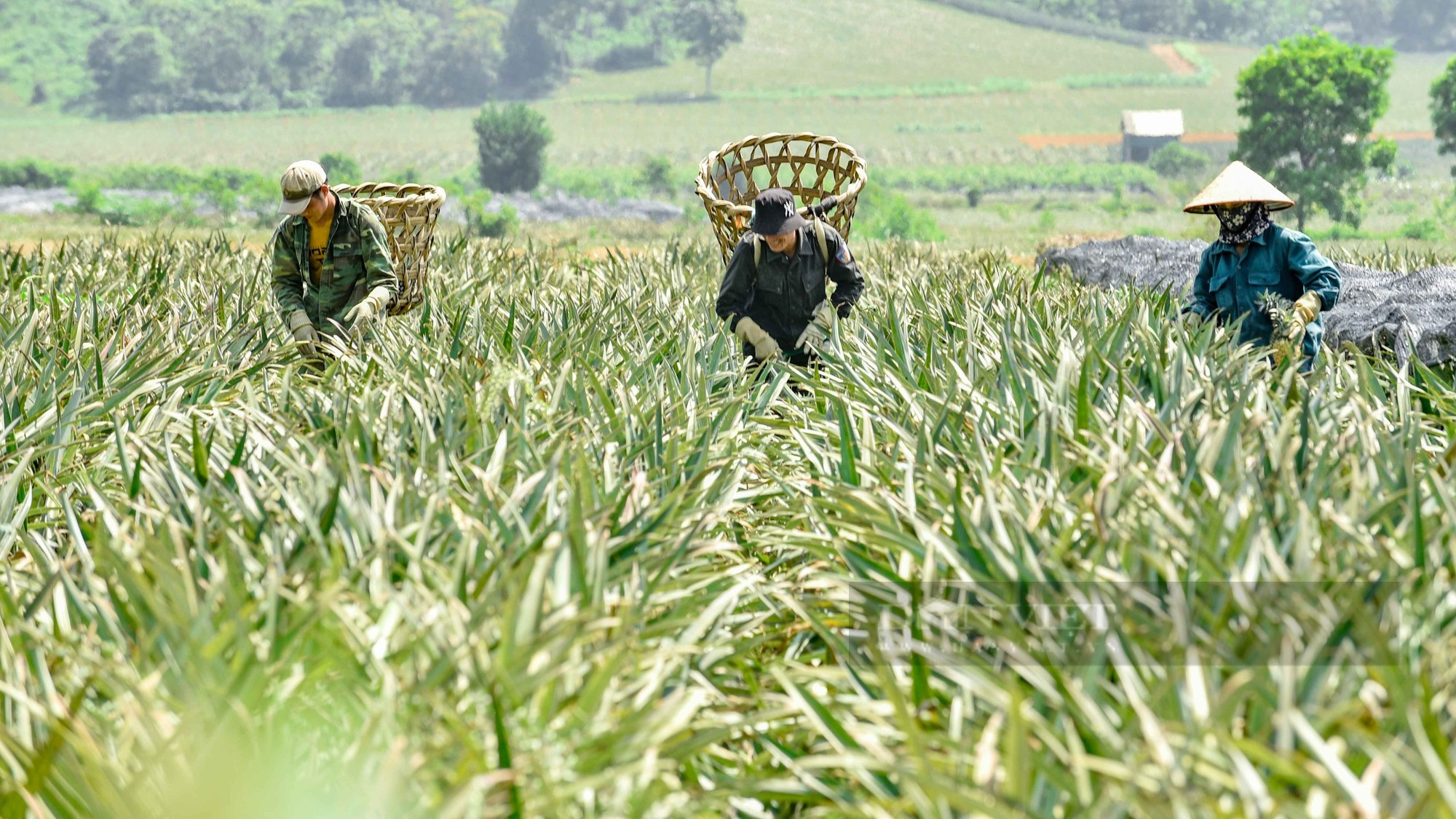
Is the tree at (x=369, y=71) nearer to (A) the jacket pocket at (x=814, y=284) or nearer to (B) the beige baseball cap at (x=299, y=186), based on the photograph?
(B) the beige baseball cap at (x=299, y=186)

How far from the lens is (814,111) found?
323 feet

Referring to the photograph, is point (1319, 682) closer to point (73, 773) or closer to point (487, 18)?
point (73, 773)

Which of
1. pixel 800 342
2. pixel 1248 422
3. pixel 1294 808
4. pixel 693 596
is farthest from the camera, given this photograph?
pixel 800 342

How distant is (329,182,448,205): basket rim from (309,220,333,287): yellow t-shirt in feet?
1.48

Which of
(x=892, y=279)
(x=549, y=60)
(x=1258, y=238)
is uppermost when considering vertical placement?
(x=549, y=60)

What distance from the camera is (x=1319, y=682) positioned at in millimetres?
2059

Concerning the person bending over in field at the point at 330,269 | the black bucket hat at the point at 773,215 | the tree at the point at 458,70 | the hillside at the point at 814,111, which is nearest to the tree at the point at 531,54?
the tree at the point at 458,70

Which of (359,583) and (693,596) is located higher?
(359,583)

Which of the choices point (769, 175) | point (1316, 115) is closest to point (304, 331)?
point (769, 175)

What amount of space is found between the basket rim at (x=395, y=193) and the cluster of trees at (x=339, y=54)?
106 m

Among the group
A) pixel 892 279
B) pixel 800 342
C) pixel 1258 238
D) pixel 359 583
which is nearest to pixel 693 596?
pixel 359 583

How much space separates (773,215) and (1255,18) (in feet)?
491

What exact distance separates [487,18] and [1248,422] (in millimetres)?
125132

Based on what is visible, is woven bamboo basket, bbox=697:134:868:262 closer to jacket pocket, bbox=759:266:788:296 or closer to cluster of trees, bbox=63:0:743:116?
jacket pocket, bbox=759:266:788:296
